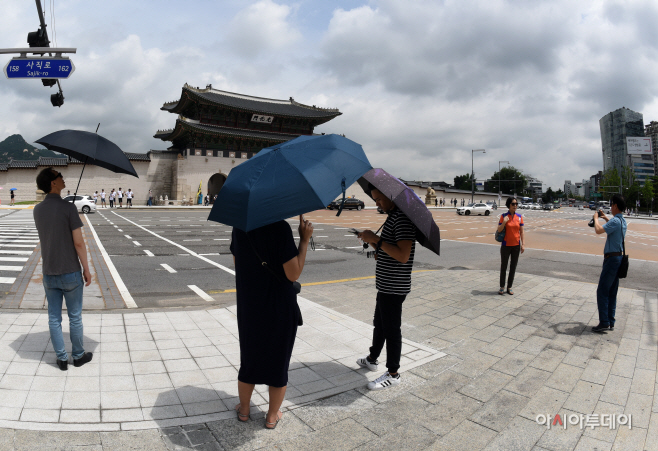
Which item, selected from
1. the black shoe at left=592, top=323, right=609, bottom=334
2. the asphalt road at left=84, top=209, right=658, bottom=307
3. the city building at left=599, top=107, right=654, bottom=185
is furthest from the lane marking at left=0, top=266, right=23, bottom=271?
the city building at left=599, top=107, right=654, bottom=185

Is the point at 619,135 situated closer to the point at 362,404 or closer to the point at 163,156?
the point at 163,156

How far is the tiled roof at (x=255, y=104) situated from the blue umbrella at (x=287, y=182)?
4332 centimetres

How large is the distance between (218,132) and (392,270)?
143 ft

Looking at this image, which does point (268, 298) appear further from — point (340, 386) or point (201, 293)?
point (201, 293)

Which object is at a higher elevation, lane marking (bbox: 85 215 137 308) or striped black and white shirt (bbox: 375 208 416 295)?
striped black and white shirt (bbox: 375 208 416 295)

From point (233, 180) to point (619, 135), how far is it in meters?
159

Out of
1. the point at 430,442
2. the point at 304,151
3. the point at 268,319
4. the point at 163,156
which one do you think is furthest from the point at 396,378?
the point at 163,156

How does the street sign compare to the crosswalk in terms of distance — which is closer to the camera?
the crosswalk

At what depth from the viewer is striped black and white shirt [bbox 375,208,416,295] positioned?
3238mm

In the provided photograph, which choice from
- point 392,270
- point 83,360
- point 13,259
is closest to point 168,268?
point 13,259

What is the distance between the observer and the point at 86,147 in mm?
3777

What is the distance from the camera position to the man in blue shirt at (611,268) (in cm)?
494

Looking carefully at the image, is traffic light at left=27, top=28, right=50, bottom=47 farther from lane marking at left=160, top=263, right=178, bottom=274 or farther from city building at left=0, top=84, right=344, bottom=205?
city building at left=0, top=84, right=344, bottom=205

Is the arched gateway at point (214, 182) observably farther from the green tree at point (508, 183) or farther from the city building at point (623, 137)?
the city building at point (623, 137)
